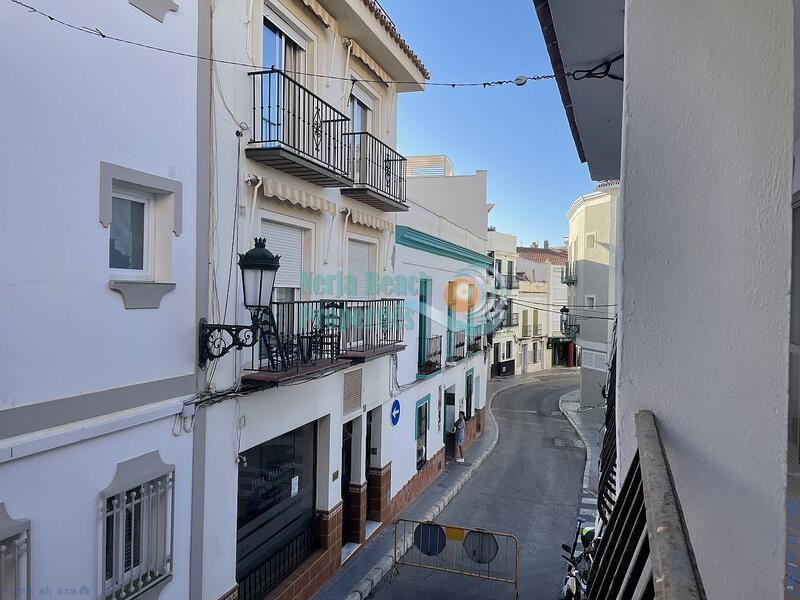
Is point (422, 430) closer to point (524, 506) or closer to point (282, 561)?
point (524, 506)

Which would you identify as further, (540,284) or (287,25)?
A: (540,284)

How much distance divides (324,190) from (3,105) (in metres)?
4.99

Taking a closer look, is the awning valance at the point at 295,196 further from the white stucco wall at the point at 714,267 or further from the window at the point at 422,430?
the window at the point at 422,430

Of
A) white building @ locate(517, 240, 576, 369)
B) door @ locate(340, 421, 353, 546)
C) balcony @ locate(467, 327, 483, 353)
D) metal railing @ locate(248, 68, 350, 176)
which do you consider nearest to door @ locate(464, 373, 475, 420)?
balcony @ locate(467, 327, 483, 353)

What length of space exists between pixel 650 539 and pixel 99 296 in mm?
4985

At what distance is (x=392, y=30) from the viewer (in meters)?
10.4

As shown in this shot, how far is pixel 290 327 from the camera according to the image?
297 inches

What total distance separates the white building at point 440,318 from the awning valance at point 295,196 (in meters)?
3.63

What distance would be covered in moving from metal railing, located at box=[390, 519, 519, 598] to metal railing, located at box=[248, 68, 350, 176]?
19.5 feet

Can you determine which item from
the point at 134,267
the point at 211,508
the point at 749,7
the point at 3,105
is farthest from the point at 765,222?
the point at 211,508

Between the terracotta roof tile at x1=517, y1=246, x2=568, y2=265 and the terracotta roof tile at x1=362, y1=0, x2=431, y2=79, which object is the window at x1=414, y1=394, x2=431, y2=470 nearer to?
the terracotta roof tile at x1=362, y1=0, x2=431, y2=79

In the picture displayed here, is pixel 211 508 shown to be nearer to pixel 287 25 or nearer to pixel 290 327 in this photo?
pixel 290 327

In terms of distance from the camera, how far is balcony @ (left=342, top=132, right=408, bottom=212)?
9.77 m

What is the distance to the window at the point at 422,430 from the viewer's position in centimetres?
1419
